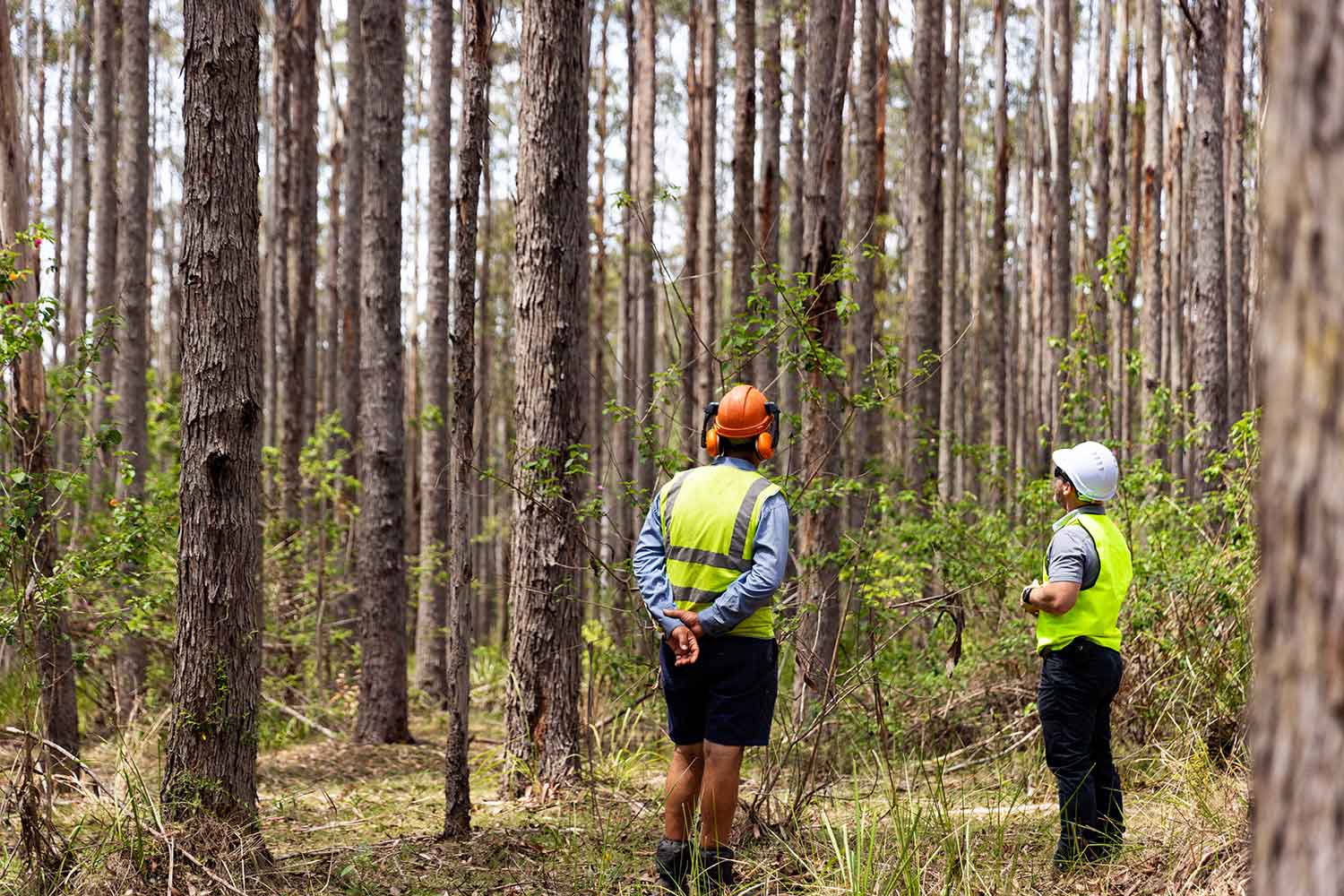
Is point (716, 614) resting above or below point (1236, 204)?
below

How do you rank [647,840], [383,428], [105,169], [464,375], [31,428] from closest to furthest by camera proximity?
[464,375]
[647,840]
[31,428]
[383,428]
[105,169]

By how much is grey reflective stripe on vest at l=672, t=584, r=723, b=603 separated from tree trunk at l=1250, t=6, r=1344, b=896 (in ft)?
10.1

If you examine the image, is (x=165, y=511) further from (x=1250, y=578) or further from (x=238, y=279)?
(x=1250, y=578)

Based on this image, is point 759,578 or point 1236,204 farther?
point 1236,204

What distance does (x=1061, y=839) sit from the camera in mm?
4715

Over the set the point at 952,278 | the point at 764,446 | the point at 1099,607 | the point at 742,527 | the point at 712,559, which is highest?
the point at 952,278

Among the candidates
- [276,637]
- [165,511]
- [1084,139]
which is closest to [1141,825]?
[165,511]

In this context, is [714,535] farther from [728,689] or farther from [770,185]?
[770,185]

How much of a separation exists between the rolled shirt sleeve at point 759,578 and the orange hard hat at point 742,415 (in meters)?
0.34


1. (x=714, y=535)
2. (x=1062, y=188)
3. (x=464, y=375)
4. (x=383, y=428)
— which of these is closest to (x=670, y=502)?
(x=714, y=535)

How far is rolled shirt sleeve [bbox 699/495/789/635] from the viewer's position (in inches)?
171

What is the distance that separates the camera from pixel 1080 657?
479 centimetres

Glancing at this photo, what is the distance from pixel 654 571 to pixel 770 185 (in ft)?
19.5

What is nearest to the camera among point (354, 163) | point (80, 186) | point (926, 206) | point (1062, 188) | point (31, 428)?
point (31, 428)
